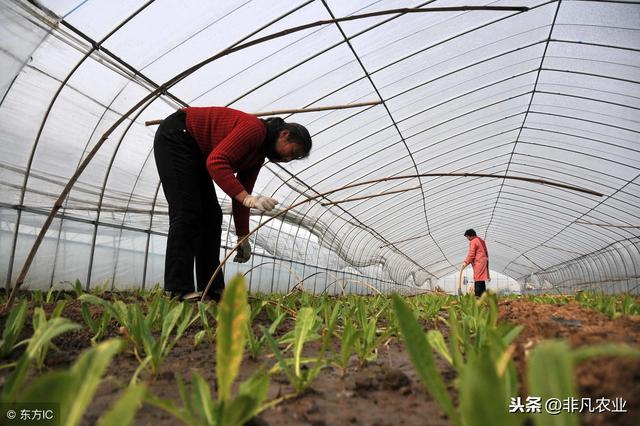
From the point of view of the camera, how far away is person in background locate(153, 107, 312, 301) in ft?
8.20

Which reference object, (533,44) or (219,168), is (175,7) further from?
(533,44)

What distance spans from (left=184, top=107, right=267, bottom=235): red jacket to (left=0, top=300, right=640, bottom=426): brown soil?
1.25 meters

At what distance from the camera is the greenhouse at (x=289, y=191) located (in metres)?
0.74

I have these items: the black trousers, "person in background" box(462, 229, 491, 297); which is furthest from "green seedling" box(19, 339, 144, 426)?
"person in background" box(462, 229, 491, 297)

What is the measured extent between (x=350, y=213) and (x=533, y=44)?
25.5 ft

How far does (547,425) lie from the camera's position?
0.46 metres

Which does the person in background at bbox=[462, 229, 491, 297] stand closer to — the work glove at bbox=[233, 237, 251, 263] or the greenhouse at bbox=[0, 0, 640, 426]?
the greenhouse at bbox=[0, 0, 640, 426]

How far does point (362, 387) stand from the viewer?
100 centimetres

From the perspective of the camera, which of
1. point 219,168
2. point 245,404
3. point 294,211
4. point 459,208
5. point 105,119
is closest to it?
point 245,404

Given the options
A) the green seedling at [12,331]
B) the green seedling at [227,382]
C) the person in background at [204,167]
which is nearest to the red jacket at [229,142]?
the person in background at [204,167]

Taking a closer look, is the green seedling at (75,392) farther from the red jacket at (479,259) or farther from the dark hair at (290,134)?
the red jacket at (479,259)

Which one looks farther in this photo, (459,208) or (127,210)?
(459,208)

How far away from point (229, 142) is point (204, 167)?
1.56 ft


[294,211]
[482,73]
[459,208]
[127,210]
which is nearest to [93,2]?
[127,210]
